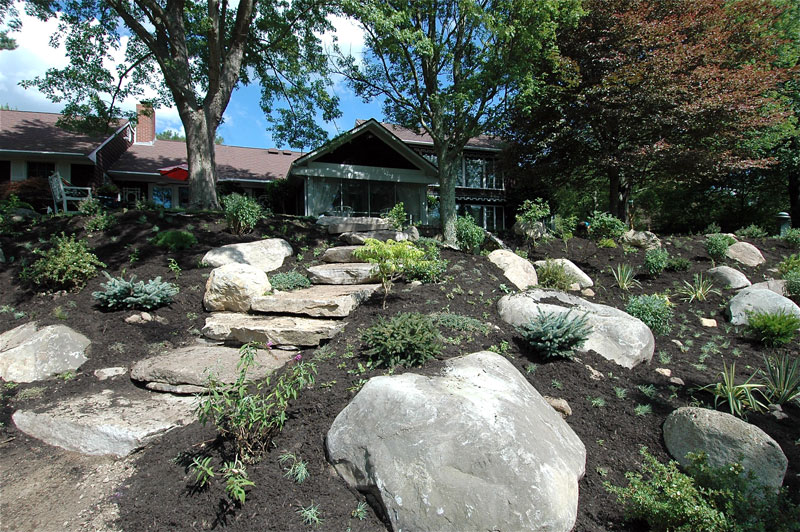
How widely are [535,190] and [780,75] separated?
9279 millimetres

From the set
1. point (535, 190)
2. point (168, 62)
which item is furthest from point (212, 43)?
point (535, 190)

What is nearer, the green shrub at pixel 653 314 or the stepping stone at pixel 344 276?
the green shrub at pixel 653 314

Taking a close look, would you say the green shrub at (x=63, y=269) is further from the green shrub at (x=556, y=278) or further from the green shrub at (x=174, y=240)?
the green shrub at (x=556, y=278)

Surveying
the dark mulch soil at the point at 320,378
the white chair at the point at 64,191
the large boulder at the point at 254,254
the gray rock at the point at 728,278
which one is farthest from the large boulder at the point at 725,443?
the white chair at the point at 64,191

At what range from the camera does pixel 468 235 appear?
332 inches

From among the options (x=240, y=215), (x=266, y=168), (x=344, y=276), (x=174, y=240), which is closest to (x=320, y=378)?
(x=344, y=276)

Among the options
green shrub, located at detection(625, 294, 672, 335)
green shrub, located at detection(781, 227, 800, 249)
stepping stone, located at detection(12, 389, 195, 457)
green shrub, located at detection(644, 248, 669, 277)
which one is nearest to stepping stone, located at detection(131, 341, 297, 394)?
stepping stone, located at detection(12, 389, 195, 457)

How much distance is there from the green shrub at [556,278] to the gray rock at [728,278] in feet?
10.0

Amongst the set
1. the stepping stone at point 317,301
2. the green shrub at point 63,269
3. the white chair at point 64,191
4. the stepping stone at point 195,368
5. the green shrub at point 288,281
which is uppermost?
the white chair at point 64,191

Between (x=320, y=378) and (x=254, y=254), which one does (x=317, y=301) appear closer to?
(x=320, y=378)

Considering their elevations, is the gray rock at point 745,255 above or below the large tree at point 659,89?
below

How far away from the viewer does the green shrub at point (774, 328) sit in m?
5.30

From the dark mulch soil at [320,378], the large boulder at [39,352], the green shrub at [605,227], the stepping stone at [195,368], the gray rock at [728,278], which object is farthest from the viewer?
the green shrub at [605,227]

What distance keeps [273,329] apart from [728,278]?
8415mm
